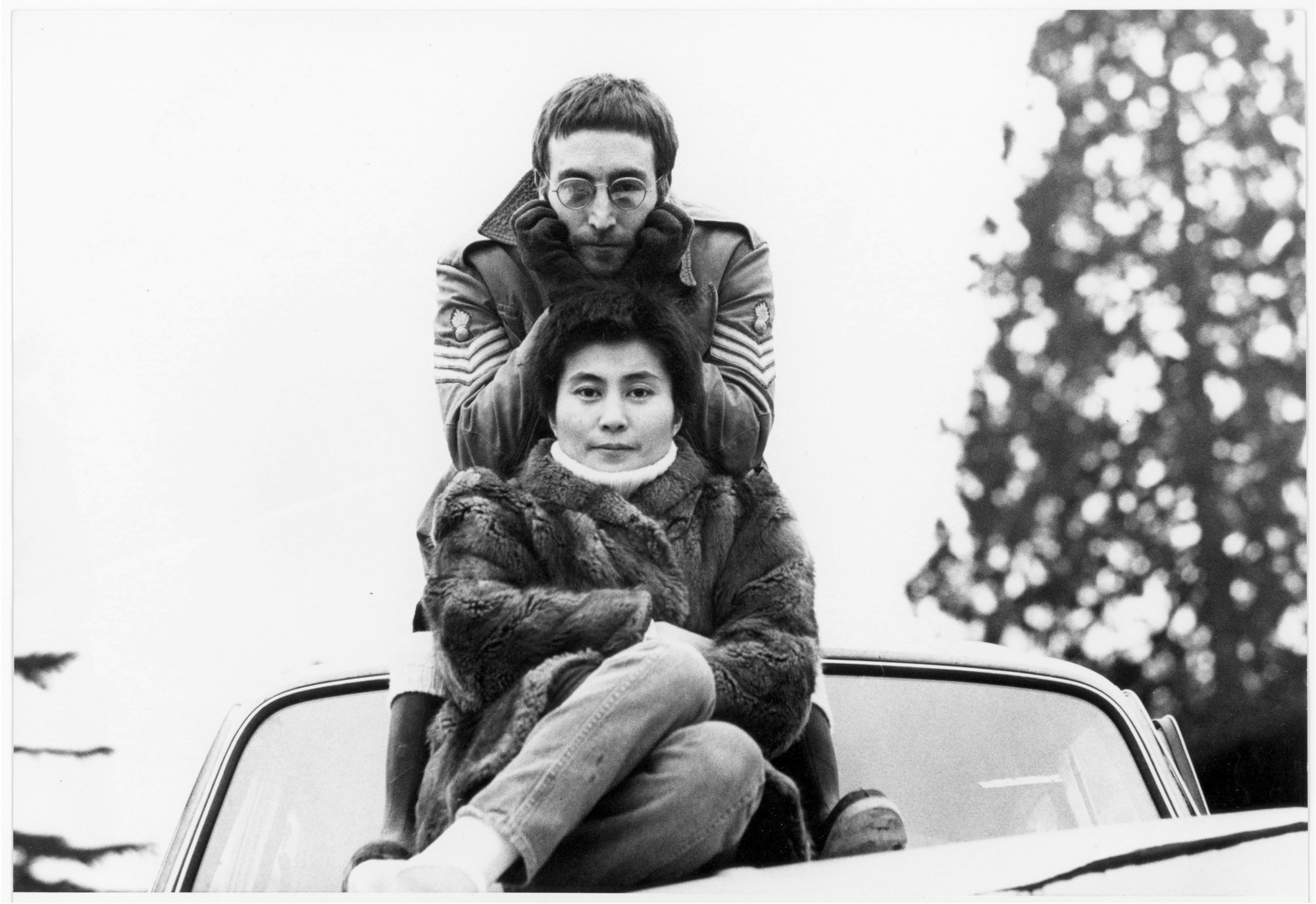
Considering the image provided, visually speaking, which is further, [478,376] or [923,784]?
[478,376]

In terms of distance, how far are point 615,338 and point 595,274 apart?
0.18 m

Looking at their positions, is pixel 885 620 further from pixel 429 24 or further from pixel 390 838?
pixel 429 24

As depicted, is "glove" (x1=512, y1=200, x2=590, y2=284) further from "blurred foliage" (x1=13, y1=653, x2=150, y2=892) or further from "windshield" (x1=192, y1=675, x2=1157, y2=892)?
"blurred foliage" (x1=13, y1=653, x2=150, y2=892)

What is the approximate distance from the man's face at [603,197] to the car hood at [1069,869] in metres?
1.26

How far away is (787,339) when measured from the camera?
3.61m

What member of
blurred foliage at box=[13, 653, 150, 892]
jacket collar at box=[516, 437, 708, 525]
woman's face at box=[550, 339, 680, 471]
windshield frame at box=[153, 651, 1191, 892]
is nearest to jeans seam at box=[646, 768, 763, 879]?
windshield frame at box=[153, 651, 1191, 892]

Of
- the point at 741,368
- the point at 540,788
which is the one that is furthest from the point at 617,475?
the point at 540,788

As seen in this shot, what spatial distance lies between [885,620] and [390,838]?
1.15 meters

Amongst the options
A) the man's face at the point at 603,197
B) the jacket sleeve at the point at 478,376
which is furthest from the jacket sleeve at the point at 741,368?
the jacket sleeve at the point at 478,376

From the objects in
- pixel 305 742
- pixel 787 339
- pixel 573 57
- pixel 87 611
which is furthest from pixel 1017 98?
pixel 87 611

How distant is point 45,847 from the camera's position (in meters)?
3.45

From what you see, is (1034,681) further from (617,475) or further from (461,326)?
(461,326)

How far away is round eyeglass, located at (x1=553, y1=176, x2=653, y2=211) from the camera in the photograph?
3363mm

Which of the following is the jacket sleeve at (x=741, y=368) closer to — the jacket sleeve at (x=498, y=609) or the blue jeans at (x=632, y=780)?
the jacket sleeve at (x=498, y=609)
